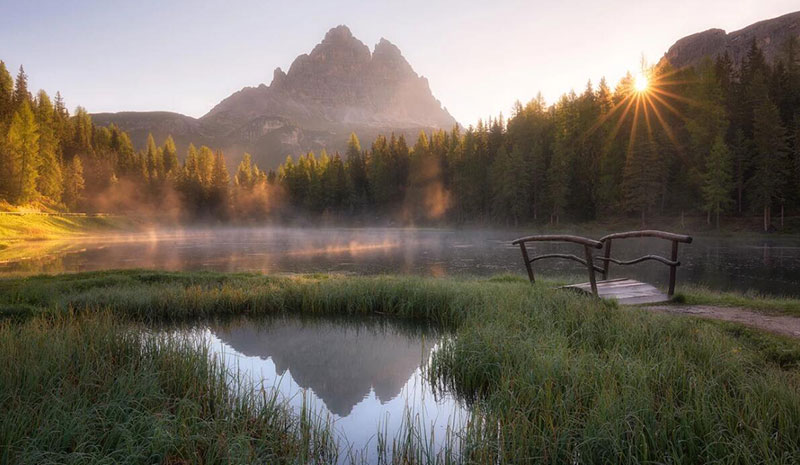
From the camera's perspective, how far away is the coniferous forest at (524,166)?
42.1m

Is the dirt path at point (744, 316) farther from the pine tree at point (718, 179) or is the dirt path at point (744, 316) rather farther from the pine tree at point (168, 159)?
the pine tree at point (168, 159)

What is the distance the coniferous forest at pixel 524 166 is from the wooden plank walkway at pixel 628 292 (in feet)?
127

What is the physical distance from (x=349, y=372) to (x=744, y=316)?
7949mm

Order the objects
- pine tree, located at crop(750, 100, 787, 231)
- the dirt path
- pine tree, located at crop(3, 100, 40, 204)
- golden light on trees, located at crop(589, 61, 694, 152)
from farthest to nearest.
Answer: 1. pine tree, located at crop(3, 100, 40, 204)
2. golden light on trees, located at crop(589, 61, 694, 152)
3. pine tree, located at crop(750, 100, 787, 231)
4. the dirt path

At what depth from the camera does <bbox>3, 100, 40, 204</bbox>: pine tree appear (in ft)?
172

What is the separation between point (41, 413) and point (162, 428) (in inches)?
48.1

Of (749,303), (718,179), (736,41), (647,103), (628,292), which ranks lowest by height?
(749,303)

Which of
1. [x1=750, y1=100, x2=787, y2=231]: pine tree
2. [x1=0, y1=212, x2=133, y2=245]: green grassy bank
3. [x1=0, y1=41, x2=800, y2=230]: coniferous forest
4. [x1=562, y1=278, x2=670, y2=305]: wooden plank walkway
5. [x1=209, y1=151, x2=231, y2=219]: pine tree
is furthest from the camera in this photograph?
[x1=209, y1=151, x2=231, y2=219]: pine tree

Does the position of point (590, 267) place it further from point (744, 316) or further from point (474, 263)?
point (474, 263)

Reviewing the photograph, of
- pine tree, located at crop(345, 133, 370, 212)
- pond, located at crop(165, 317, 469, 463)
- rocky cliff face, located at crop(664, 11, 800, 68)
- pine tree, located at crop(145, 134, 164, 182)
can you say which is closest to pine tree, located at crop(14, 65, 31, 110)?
pine tree, located at crop(145, 134, 164, 182)

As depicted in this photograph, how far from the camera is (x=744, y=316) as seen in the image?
27.4 feet

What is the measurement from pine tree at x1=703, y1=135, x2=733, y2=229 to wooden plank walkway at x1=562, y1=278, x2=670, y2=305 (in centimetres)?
3828

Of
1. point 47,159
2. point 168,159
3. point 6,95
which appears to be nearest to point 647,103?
point 47,159

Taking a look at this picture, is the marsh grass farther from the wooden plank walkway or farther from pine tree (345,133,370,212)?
pine tree (345,133,370,212)
